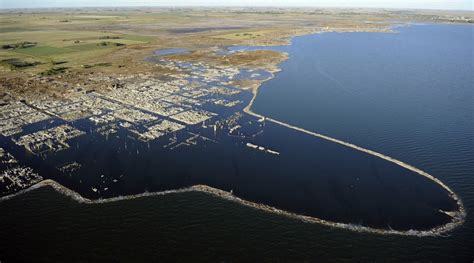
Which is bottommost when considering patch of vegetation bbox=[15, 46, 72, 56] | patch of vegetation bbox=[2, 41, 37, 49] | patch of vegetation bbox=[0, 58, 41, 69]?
patch of vegetation bbox=[0, 58, 41, 69]

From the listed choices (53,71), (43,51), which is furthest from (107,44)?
(53,71)

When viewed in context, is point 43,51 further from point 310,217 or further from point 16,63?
point 310,217

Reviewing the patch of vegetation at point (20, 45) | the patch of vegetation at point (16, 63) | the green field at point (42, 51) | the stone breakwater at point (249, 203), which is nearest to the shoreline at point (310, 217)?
the stone breakwater at point (249, 203)

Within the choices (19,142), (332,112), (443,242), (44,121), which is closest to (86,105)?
(44,121)

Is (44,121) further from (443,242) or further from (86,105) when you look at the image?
(443,242)

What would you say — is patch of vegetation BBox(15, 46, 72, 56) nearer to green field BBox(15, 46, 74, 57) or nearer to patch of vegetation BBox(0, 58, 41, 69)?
green field BBox(15, 46, 74, 57)

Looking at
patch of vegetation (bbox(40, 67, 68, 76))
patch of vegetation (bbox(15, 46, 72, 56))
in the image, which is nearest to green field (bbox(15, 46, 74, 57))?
patch of vegetation (bbox(15, 46, 72, 56))

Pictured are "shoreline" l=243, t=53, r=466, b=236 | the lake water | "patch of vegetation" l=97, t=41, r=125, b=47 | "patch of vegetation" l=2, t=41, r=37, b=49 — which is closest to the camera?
the lake water
